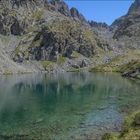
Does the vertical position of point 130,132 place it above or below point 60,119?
above

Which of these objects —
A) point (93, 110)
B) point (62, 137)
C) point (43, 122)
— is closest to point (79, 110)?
point (93, 110)

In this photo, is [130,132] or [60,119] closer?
[130,132]

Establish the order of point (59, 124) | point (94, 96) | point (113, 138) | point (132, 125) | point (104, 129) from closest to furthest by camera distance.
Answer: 1. point (113, 138)
2. point (132, 125)
3. point (104, 129)
4. point (59, 124)
5. point (94, 96)

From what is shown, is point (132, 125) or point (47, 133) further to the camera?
point (47, 133)

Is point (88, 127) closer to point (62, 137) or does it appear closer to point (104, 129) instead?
point (104, 129)

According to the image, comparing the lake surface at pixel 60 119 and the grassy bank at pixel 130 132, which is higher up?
the grassy bank at pixel 130 132

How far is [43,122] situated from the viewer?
3236 inches

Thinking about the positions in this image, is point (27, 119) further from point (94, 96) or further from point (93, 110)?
point (94, 96)

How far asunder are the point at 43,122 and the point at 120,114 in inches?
914

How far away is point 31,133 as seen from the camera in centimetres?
7012

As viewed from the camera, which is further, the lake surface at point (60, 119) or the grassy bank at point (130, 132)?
the lake surface at point (60, 119)

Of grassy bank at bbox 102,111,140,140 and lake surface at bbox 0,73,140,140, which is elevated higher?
grassy bank at bbox 102,111,140,140

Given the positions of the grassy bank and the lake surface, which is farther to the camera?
the lake surface

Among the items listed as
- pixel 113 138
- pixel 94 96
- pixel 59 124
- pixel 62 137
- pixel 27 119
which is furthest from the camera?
pixel 94 96
